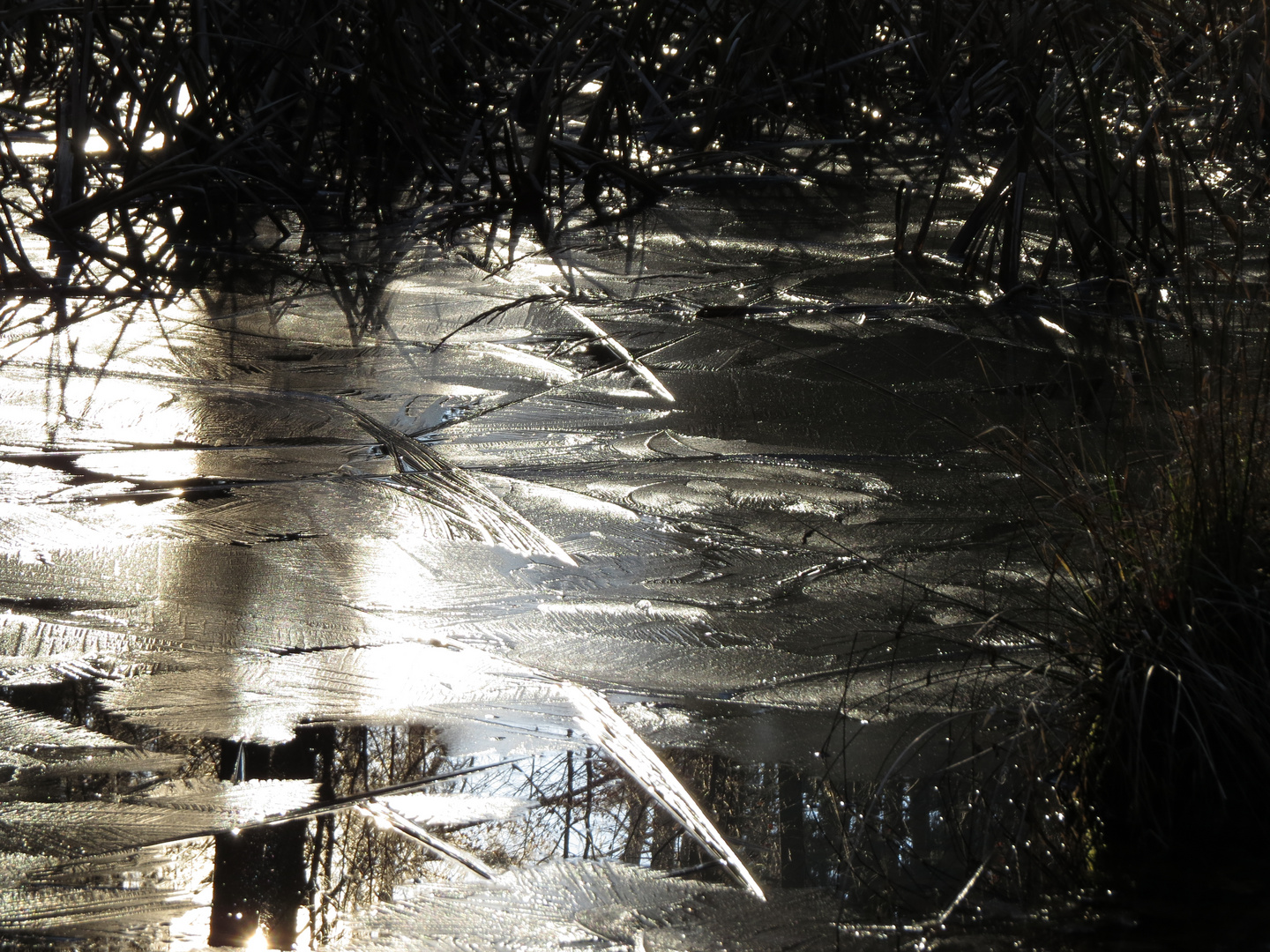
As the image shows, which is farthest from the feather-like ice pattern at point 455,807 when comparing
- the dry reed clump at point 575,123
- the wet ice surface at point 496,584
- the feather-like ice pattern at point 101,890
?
the dry reed clump at point 575,123

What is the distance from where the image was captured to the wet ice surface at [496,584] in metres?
2.06

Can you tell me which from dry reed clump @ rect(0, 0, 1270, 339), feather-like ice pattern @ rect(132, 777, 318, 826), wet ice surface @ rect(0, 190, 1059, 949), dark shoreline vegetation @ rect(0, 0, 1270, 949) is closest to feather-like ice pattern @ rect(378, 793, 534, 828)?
wet ice surface @ rect(0, 190, 1059, 949)

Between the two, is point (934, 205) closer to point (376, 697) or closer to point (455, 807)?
point (376, 697)

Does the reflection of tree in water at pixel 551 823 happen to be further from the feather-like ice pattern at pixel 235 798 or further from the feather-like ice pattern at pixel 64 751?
the feather-like ice pattern at pixel 64 751

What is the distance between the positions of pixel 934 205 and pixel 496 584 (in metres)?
3.07

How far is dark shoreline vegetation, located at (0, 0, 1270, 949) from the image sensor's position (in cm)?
208

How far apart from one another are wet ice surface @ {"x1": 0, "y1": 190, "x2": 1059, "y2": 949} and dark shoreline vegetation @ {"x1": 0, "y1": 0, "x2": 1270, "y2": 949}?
0.19 metres

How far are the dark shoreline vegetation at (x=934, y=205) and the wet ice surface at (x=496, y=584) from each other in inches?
7.4

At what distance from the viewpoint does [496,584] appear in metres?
3.01

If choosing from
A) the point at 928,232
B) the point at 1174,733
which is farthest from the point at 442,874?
the point at 928,232

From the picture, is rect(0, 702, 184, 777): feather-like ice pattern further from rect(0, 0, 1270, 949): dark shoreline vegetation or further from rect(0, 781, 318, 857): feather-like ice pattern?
rect(0, 0, 1270, 949): dark shoreline vegetation

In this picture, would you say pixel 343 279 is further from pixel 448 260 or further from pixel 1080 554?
pixel 1080 554

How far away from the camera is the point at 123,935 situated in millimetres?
1853

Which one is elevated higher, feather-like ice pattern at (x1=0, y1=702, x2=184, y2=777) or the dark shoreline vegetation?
the dark shoreline vegetation
